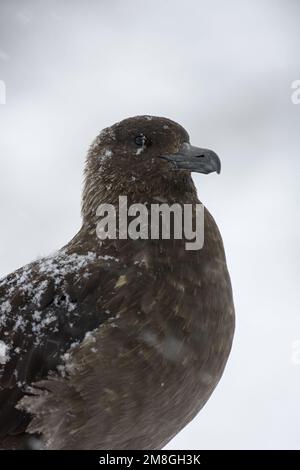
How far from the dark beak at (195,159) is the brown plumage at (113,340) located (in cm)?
1

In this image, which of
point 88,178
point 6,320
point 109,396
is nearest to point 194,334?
point 109,396

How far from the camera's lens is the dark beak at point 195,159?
5.07m

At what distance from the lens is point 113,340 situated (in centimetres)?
419

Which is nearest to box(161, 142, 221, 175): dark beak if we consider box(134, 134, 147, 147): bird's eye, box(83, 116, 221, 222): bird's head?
box(83, 116, 221, 222): bird's head

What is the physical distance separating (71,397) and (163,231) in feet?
4.34

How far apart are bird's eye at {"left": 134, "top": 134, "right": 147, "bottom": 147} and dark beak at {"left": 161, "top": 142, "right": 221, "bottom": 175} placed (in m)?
0.19

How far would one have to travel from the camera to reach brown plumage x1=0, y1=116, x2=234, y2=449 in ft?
13.3

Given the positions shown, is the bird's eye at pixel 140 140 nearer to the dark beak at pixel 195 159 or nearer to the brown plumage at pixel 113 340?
the dark beak at pixel 195 159

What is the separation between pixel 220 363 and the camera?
178 inches

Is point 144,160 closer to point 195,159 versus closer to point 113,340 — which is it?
point 195,159

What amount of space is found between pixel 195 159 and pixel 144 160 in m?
0.37

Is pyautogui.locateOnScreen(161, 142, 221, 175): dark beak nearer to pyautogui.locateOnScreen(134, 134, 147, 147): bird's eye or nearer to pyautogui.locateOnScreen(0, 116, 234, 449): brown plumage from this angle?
pyautogui.locateOnScreen(0, 116, 234, 449): brown plumage

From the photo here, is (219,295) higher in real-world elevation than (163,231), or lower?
lower
